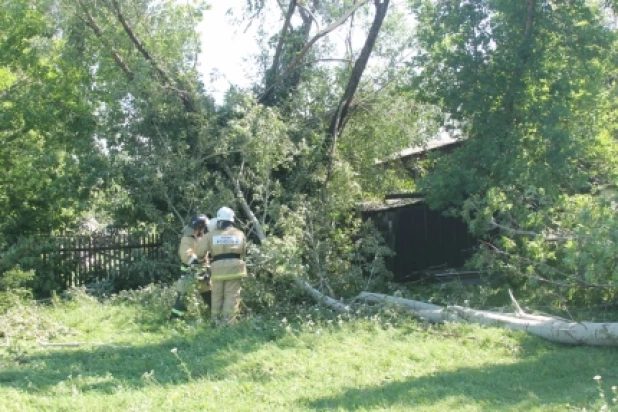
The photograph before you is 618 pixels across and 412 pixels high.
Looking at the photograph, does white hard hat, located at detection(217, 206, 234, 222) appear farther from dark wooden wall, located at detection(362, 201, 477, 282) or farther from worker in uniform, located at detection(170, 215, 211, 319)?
dark wooden wall, located at detection(362, 201, 477, 282)

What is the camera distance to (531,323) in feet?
26.3

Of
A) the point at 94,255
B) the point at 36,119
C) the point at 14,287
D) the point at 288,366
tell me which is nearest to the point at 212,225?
the point at 288,366

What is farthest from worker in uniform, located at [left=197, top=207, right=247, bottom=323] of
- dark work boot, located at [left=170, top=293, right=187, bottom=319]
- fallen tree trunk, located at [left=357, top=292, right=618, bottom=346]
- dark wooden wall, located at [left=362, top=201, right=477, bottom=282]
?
dark wooden wall, located at [left=362, top=201, right=477, bottom=282]

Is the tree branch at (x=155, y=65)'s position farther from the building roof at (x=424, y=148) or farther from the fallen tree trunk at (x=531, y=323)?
the fallen tree trunk at (x=531, y=323)

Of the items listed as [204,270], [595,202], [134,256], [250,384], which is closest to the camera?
[250,384]

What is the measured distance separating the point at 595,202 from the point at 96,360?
6.12 m

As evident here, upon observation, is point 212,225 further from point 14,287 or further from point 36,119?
point 36,119

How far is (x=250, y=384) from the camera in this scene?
19.8ft

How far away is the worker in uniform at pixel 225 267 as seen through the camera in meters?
8.77

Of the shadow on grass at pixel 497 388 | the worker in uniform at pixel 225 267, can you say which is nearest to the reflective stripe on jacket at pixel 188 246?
the worker in uniform at pixel 225 267

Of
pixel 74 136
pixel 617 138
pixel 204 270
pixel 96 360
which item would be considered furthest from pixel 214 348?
pixel 617 138

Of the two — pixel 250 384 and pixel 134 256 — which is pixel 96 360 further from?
pixel 134 256

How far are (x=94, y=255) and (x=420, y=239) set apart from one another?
259 inches

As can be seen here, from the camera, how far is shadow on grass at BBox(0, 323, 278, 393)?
6.07 metres
